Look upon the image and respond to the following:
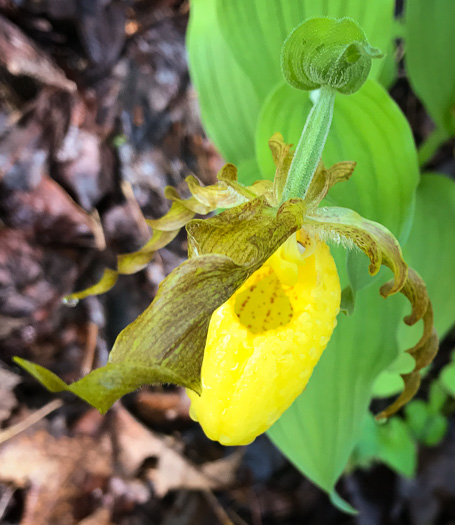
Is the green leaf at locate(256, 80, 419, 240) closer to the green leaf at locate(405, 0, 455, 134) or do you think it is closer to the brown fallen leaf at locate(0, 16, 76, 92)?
the green leaf at locate(405, 0, 455, 134)

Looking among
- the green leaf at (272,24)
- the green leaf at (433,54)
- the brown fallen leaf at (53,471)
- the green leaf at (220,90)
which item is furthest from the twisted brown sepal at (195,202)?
the brown fallen leaf at (53,471)

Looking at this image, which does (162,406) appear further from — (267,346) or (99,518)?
(267,346)

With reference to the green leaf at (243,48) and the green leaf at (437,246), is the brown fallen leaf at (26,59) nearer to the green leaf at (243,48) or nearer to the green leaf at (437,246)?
the green leaf at (243,48)

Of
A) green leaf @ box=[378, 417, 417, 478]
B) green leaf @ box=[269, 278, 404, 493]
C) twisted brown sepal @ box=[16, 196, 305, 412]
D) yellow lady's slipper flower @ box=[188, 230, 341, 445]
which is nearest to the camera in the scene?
twisted brown sepal @ box=[16, 196, 305, 412]

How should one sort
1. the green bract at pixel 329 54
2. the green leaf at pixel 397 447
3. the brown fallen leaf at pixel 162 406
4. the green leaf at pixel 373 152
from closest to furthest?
the green bract at pixel 329 54, the green leaf at pixel 373 152, the green leaf at pixel 397 447, the brown fallen leaf at pixel 162 406

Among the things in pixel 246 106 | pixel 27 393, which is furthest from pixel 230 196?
pixel 27 393

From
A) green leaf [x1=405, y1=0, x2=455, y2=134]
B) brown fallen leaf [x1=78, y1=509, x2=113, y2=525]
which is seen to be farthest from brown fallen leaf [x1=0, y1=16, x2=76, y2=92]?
brown fallen leaf [x1=78, y1=509, x2=113, y2=525]

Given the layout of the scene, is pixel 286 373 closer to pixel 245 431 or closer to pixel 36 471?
pixel 245 431
